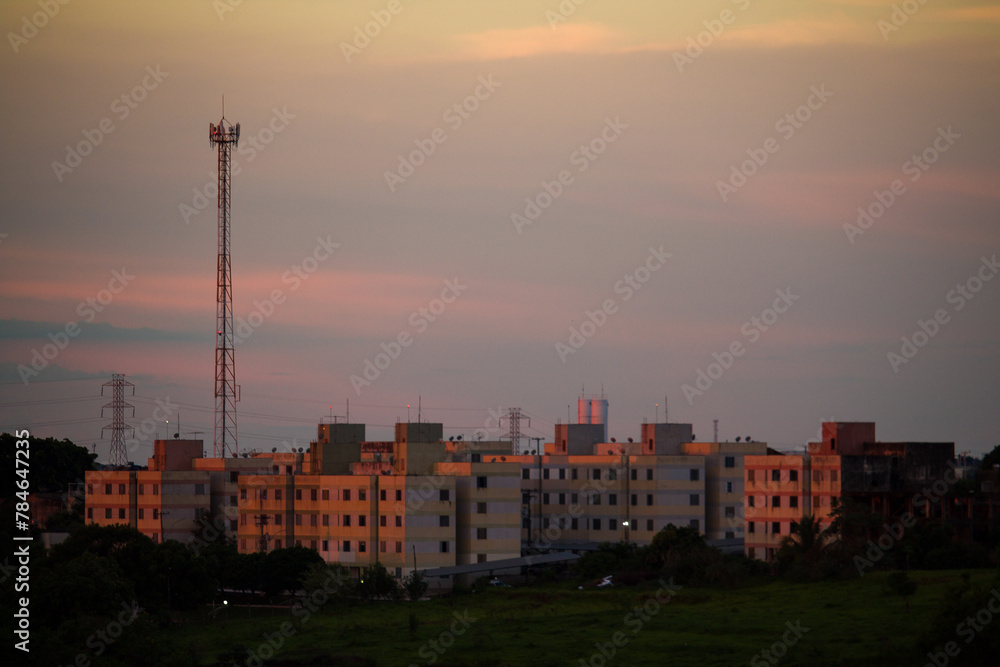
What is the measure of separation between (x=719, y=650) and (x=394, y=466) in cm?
3891

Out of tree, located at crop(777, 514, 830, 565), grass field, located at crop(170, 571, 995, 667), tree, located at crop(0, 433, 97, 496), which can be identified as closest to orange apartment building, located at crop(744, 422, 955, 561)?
tree, located at crop(777, 514, 830, 565)

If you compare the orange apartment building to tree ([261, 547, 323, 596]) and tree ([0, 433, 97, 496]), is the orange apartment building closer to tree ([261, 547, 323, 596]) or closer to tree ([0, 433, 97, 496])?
tree ([261, 547, 323, 596])

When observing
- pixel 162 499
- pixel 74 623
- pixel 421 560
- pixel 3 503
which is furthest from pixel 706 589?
pixel 3 503

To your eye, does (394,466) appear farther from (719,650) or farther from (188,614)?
(719,650)

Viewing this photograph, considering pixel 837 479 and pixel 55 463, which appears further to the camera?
pixel 55 463

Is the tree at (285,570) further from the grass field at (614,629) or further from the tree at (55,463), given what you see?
the tree at (55,463)

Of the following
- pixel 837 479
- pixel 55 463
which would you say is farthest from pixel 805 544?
pixel 55 463

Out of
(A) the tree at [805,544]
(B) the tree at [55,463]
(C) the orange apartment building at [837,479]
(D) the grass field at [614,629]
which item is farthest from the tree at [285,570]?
(B) the tree at [55,463]

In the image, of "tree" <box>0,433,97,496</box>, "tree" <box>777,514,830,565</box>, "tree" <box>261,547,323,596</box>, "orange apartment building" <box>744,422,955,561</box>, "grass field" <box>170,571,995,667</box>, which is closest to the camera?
"grass field" <box>170,571,995,667</box>

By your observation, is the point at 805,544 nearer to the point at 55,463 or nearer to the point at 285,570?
the point at 285,570

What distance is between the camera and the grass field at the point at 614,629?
212 ft

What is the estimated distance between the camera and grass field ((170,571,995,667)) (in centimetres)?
6475

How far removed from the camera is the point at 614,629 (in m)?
72.1

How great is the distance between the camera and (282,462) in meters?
120
